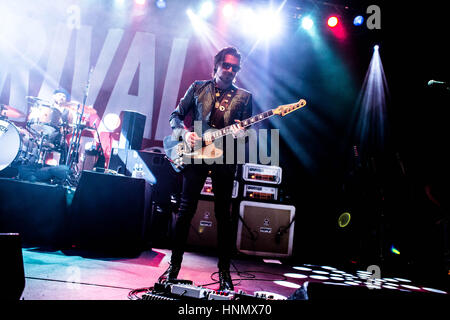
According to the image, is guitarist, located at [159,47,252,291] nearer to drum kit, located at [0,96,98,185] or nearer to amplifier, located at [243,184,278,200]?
amplifier, located at [243,184,278,200]

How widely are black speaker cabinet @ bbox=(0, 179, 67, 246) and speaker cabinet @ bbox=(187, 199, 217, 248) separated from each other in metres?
2.03

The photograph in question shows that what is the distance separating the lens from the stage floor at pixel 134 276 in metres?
1.76

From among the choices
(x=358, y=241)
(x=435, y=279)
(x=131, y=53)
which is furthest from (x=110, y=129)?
(x=435, y=279)

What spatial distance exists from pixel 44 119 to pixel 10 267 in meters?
5.16

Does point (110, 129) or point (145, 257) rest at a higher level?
point (110, 129)

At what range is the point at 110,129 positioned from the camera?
655 centimetres

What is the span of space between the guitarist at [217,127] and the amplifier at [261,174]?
2.38 meters

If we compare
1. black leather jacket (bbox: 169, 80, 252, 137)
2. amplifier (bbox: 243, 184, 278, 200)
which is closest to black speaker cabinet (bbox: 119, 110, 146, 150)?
amplifier (bbox: 243, 184, 278, 200)

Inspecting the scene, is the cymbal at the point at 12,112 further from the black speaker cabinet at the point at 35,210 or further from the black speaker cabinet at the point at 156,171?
the black speaker cabinet at the point at 35,210

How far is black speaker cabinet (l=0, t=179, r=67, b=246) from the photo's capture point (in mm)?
2992

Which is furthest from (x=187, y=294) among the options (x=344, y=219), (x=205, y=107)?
(x=344, y=219)

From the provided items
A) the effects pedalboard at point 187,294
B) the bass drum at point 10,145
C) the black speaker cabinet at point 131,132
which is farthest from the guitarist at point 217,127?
the bass drum at point 10,145
